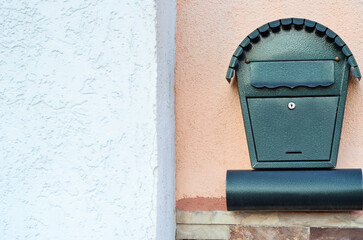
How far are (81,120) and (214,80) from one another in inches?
29.5

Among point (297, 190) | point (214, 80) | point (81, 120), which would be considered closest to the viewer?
point (81, 120)

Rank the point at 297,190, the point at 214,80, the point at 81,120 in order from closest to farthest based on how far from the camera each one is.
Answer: the point at 81,120
the point at 297,190
the point at 214,80

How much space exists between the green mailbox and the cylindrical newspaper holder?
0.18 feet

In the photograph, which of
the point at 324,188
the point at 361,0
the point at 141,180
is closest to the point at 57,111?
the point at 141,180

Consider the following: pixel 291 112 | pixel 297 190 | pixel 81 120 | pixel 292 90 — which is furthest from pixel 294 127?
pixel 81 120

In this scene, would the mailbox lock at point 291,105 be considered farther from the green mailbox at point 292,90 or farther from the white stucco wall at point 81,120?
the white stucco wall at point 81,120

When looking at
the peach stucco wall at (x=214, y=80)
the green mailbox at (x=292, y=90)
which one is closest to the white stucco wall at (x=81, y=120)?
the peach stucco wall at (x=214, y=80)

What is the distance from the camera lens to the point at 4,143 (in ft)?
5.22

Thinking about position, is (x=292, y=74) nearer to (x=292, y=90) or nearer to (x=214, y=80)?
(x=292, y=90)

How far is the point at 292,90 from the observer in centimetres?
178

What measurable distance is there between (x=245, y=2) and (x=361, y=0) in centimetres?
57

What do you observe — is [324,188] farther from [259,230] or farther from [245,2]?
[245,2]

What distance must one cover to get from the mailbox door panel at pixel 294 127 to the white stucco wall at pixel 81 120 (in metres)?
0.51

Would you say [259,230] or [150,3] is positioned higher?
[150,3]
